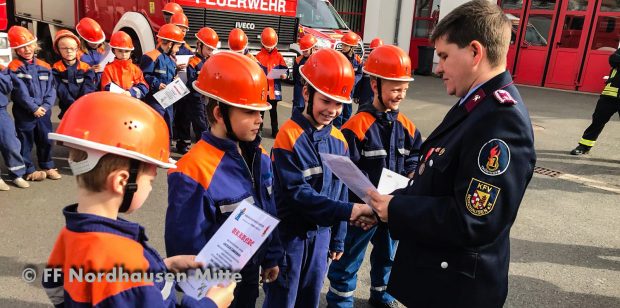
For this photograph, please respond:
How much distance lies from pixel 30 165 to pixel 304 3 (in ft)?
31.6

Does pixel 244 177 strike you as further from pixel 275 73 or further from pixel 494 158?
pixel 275 73

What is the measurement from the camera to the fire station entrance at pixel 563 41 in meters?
15.0

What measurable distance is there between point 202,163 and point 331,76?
101 cm

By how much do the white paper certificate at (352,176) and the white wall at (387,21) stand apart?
18580 mm

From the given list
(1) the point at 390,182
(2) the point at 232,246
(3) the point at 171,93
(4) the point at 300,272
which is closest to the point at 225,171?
(2) the point at 232,246

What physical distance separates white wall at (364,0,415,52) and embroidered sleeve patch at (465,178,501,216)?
19.1 metres

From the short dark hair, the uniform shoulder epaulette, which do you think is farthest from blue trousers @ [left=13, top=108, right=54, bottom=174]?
the uniform shoulder epaulette

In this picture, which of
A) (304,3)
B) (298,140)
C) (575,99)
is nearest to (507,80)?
(298,140)

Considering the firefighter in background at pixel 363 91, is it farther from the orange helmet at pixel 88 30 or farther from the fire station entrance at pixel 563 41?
the fire station entrance at pixel 563 41

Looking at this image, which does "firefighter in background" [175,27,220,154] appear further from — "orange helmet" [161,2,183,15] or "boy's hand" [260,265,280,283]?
"boy's hand" [260,265,280,283]

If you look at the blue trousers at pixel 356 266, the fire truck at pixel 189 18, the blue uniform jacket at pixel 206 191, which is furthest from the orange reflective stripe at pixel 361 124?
the fire truck at pixel 189 18

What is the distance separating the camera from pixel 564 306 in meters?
3.56

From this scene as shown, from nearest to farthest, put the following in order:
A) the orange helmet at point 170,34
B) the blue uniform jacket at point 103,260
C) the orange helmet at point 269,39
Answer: the blue uniform jacket at point 103,260, the orange helmet at point 170,34, the orange helmet at point 269,39

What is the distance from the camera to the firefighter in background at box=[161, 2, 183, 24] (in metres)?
8.17
